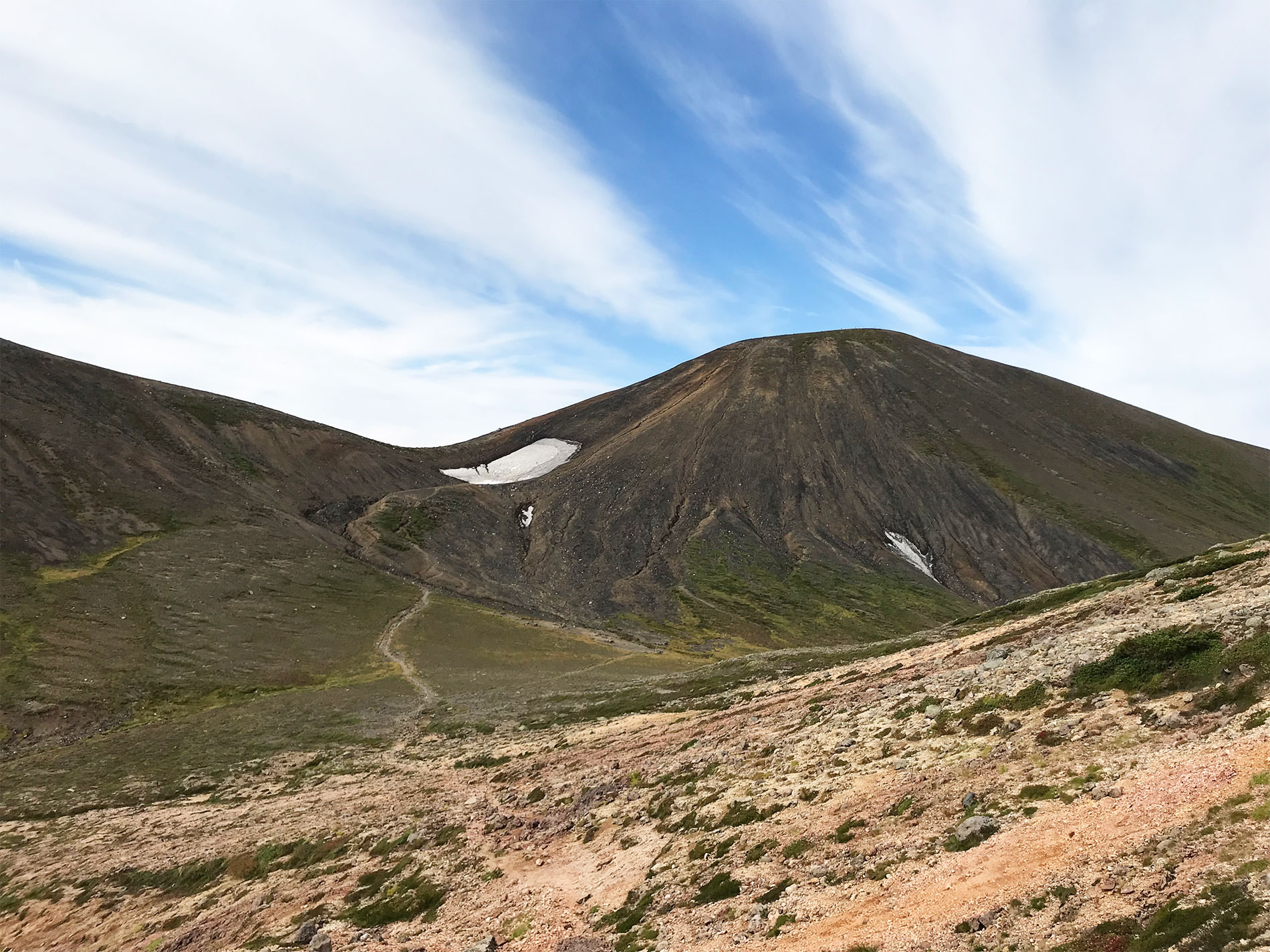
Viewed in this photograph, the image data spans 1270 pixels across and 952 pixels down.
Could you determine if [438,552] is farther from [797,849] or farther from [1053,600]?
[797,849]

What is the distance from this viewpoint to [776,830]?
2428 cm

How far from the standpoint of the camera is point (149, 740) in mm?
64750

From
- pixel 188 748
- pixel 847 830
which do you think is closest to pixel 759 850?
pixel 847 830

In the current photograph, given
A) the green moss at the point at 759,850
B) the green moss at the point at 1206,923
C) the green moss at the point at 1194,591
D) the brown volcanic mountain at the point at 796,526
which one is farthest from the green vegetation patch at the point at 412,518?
the green moss at the point at 1206,923

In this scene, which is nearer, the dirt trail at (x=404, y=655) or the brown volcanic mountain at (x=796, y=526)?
the dirt trail at (x=404, y=655)

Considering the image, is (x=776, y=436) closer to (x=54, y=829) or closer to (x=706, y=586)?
(x=706, y=586)

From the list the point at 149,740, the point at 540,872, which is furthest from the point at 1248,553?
the point at 149,740

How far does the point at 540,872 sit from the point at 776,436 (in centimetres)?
17683

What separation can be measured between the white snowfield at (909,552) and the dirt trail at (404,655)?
107 metres

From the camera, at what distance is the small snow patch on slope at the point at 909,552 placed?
16588cm

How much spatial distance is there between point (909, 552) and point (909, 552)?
0.98ft

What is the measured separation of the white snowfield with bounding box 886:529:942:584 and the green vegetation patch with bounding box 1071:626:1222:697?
478ft

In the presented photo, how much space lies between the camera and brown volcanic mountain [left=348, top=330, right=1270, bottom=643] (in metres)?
144

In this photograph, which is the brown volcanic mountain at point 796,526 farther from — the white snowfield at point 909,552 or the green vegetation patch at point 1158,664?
the green vegetation patch at point 1158,664
